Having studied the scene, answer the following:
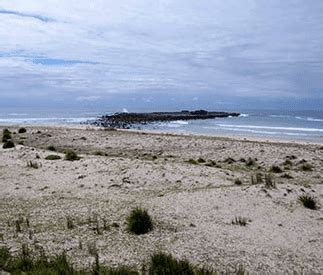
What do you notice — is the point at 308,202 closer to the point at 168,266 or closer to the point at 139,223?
the point at 139,223

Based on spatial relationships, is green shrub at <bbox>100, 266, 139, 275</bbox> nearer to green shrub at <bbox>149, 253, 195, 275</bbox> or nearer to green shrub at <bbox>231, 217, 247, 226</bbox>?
green shrub at <bbox>149, 253, 195, 275</bbox>

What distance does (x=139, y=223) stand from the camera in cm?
783

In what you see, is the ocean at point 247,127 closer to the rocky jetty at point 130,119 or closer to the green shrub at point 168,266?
the rocky jetty at point 130,119

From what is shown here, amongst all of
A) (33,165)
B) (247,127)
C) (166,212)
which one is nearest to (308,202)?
(166,212)

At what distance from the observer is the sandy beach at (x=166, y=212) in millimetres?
6773

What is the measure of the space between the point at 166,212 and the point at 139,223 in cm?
133

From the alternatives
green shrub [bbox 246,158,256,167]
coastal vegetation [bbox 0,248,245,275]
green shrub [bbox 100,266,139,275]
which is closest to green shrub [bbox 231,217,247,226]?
coastal vegetation [bbox 0,248,245,275]

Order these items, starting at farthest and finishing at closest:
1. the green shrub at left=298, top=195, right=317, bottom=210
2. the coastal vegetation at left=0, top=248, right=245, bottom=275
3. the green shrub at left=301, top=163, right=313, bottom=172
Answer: the green shrub at left=301, top=163, right=313, bottom=172, the green shrub at left=298, top=195, right=317, bottom=210, the coastal vegetation at left=0, top=248, right=245, bottom=275

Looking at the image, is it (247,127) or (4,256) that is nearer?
(4,256)

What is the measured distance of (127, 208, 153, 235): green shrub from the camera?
7.76m

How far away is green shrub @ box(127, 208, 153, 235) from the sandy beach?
0.51 feet

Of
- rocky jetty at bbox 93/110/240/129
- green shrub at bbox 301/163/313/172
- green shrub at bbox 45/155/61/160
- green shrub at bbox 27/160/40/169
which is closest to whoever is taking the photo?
green shrub at bbox 27/160/40/169

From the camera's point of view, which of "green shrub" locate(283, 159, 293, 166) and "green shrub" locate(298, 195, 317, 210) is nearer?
"green shrub" locate(298, 195, 317, 210)

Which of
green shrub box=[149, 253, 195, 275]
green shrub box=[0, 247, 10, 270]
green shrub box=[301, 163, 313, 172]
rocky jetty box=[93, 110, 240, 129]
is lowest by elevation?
green shrub box=[0, 247, 10, 270]
